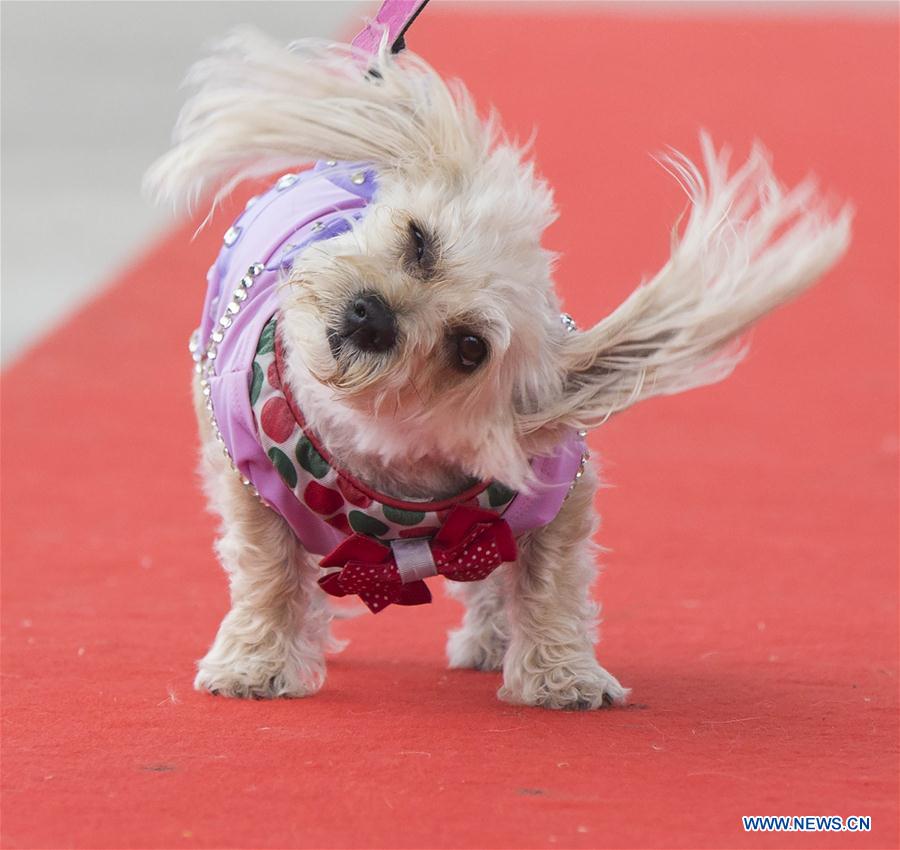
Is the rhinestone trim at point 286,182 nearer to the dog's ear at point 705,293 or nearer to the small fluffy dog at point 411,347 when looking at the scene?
the small fluffy dog at point 411,347

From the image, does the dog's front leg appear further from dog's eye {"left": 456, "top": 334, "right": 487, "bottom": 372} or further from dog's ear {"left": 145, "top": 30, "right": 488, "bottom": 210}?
dog's ear {"left": 145, "top": 30, "right": 488, "bottom": 210}

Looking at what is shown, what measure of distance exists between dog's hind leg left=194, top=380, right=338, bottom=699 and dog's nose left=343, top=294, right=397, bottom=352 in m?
0.63

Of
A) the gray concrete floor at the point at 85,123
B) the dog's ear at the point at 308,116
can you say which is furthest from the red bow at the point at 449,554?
the gray concrete floor at the point at 85,123

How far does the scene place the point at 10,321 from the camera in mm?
8109

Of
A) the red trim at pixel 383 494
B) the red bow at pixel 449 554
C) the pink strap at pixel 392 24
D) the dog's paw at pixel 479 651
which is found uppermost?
the pink strap at pixel 392 24

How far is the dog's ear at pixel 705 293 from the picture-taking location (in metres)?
2.67

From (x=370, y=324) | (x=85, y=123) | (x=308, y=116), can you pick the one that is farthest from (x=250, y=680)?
(x=85, y=123)

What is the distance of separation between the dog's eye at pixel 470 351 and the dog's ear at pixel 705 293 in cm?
15

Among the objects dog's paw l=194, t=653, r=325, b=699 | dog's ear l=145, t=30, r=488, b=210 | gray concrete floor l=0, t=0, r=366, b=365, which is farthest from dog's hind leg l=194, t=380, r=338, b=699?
gray concrete floor l=0, t=0, r=366, b=365

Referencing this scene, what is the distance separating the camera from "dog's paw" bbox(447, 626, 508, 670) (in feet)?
12.3

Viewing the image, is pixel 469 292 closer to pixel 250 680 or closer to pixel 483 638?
pixel 250 680

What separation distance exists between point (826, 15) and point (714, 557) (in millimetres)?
13781

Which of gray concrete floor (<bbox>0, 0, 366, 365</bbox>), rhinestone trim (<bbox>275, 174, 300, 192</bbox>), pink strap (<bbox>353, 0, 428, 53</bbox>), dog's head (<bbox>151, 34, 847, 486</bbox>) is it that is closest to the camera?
dog's head (<bbox>151, 34, 847, 486</bbox>)

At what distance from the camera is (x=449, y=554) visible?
314 cm
